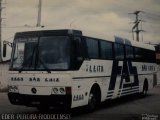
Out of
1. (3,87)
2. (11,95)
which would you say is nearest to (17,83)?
(11,95)

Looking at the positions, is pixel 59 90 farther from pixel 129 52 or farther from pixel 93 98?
pixel 129 52

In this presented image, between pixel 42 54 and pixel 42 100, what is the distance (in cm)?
156

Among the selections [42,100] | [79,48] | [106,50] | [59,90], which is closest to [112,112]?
[106,50]

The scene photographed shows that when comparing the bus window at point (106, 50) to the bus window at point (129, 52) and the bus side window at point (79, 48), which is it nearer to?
the bus side window at point (79, 48)

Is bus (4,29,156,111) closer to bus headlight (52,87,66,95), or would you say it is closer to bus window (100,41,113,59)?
bus headlight (52,87,66,95)

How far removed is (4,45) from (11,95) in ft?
6.77

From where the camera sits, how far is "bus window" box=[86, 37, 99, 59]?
16.6 m

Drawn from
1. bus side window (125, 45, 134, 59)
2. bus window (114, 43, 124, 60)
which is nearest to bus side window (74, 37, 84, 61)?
bus window (114, 43, 124, 60)

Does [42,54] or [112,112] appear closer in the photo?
[42,54]

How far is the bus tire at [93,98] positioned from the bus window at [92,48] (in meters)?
1.25

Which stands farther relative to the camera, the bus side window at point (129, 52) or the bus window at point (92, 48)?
the bus side window at point (129, 52)

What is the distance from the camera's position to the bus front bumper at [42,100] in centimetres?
1455

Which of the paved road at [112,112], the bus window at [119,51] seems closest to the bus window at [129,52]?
the bus window at [119,51]

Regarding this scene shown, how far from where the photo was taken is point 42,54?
15.2 metres
